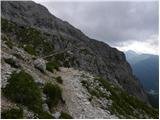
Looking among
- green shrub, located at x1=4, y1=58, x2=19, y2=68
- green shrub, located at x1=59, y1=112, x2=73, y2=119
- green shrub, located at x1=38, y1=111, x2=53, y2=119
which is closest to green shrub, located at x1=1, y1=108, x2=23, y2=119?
green shrub, located at x1=38, y1=111, x2=53, y2=119

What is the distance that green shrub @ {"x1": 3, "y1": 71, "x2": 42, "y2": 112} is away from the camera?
22.0 meters

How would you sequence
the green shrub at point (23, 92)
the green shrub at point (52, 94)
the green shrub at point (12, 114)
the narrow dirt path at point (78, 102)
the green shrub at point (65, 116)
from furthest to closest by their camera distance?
1. the narrow dirt path at point (78, 102)
2. the green shrub at point (52, 94)
3. the green shrub at point (65, 116)
4. the green shrub at point (23, 92)
5. the green shrub at point (12, 114)

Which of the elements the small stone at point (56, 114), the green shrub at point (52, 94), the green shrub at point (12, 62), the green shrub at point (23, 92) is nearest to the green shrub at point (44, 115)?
the green shrub at point (23, 92)

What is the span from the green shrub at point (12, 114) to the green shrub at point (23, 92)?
165cm

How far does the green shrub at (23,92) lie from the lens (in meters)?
22.0

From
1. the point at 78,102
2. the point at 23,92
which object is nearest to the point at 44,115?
the point at 23,92

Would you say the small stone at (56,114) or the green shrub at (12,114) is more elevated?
the green shrub at (12,114)

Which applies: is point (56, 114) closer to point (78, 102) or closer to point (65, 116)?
point (65, 116)

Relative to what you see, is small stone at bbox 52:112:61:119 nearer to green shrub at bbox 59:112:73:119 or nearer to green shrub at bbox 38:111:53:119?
green shrub at bbox 59:112:73:119

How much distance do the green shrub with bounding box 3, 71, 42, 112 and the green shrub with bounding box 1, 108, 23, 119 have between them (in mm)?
1650

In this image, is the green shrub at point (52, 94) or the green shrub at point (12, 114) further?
the green shrub at point (52, 94)

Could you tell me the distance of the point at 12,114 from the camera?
64.1 feet

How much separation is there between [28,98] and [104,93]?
14.4 metres

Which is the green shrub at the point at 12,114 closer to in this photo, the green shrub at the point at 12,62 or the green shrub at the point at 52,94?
the green shrub at the point at 52,94
